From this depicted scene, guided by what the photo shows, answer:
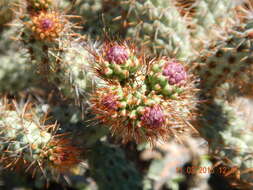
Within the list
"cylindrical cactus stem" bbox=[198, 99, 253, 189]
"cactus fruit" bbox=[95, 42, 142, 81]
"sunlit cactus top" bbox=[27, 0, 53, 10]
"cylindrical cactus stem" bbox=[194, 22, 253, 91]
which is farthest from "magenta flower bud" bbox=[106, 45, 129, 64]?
"cylindrical cactus stem" bbox=[198, 99, 253, 189]

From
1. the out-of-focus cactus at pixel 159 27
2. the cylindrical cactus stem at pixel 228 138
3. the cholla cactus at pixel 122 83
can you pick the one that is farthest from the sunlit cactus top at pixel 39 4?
the cylindrical cactus stem at pixel 228 138

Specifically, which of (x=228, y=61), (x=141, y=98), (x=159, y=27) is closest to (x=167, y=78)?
(x=141, y=98)

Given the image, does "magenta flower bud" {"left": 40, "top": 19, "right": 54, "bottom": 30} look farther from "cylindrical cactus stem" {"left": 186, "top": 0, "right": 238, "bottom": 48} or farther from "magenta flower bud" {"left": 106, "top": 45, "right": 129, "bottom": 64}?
"cylindrical cactus stem" {"left": 186, "top": 0, "right": 238, "bottom": 48}

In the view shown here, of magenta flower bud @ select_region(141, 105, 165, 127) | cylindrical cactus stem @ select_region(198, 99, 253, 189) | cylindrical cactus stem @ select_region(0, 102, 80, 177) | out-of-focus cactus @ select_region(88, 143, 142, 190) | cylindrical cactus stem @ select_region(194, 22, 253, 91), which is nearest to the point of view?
magenta flower bud @ select_region(141, 105, 165, 127)

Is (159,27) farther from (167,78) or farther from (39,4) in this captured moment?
(39,4)

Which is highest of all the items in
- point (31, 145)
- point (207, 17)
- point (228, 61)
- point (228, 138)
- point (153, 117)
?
point (207, 17)
